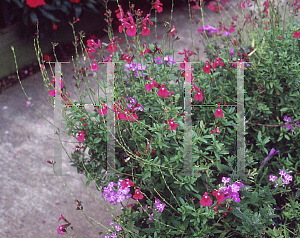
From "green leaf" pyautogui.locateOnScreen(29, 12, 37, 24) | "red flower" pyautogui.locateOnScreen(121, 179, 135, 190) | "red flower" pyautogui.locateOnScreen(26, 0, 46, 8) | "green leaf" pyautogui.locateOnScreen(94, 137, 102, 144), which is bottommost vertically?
"red flower" pyautogui.locateOnScreen(121, 179, 135, 190)

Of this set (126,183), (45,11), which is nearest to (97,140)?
(126,183)

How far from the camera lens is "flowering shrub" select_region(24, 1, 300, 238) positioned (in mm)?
1818

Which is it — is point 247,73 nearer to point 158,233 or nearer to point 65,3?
point 158,233

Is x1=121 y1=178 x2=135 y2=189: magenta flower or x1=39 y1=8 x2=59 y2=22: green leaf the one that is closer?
x1=121 y1=178 x2=135 y2=189: magenta flower

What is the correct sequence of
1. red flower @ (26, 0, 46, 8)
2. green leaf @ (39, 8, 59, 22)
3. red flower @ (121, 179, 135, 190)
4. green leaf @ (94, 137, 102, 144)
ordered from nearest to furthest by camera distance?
1. red flower @ (121, 179, 135, 190)
2. green leaf @ (94, 137, 102, 144)
3. red flower @ (26, 0, 46, 8)
4. green leaf @ (39, 8, 59, 22)

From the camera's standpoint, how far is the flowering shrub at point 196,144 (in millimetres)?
1818

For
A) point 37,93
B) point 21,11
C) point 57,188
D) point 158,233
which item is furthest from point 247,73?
point 21,11

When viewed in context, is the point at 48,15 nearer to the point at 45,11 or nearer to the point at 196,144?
the point at 45,11

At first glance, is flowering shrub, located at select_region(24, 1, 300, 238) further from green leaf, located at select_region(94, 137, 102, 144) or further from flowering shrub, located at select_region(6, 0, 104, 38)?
flowering shrub, located at select_region(6, 0, 104, 38)

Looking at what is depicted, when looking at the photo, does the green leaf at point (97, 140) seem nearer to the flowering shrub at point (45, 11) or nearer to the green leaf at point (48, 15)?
the flowering shrub at point (45, 11)

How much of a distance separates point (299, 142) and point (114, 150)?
4.01 ft

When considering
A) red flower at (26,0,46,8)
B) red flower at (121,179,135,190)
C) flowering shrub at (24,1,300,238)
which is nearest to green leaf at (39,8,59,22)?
red flower at (26,0,46,8)

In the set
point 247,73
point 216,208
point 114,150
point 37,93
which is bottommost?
point 37,93

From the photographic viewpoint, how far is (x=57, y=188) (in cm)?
325
